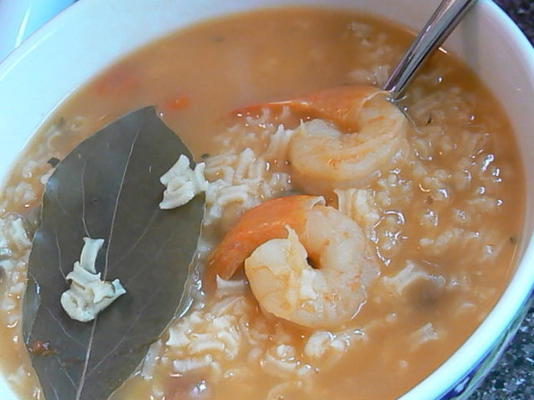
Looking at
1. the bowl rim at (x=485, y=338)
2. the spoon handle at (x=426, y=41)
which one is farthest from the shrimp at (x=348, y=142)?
the bowl rim at (x=485, y=338)

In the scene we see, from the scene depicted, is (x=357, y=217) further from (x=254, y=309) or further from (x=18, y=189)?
(x=18, y=189)

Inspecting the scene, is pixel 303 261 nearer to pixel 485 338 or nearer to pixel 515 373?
pixel 485 338

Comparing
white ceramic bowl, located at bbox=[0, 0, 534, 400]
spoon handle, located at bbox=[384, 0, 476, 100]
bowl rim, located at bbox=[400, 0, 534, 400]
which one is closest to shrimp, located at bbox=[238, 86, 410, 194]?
spoon handle, located at bbox=[384, 0, 476, 100]

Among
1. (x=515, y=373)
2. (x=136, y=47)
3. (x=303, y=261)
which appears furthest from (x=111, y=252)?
(x=515, y=373)

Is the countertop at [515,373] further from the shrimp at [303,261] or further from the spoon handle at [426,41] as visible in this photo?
the spoon handle at [426,41]

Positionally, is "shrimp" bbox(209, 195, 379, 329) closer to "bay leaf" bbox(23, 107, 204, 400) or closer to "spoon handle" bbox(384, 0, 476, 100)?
"bay leaf" bbox(23, 107, 204, 400)

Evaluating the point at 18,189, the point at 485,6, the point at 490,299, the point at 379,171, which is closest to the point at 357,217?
the point at 379,171
